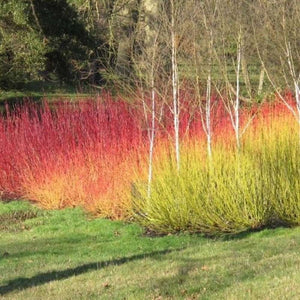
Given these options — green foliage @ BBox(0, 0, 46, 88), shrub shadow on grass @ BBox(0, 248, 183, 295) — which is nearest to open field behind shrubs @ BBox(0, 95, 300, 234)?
shrub shadow on grass @ BBox(0, 248, 183, 295)

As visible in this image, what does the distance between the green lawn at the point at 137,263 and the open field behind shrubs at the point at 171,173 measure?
471 mm

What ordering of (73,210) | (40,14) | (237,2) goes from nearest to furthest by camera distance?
(237,2) → (73,210) → (40,14)

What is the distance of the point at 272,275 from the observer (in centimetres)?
706

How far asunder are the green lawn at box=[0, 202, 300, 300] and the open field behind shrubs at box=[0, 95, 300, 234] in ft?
1.55

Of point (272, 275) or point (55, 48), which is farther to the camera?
point (55, 48)

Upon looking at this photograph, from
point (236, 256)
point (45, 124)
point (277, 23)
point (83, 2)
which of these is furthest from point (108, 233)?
point (83, 2)

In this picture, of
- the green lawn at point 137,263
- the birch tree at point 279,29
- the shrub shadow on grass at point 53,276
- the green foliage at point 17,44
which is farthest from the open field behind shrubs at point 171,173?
the green foliage at point 17,44

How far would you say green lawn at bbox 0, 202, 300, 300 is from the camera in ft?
22.9

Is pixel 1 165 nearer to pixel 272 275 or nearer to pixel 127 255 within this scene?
pixel 127 255

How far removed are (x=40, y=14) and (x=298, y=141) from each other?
1067 cm

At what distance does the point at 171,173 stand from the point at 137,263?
355cm

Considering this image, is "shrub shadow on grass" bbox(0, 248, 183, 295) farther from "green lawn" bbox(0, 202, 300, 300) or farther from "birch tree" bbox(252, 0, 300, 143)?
"birch tree" bbox(252, 0, 300, 143)

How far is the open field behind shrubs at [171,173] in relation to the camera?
38.8ft

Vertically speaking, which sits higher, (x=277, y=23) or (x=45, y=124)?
(x=277, y=23)
